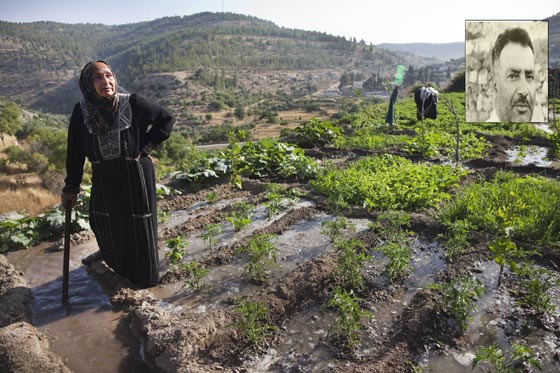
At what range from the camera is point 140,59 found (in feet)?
322

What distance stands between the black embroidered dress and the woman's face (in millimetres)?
157

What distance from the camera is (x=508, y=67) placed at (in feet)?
13.8

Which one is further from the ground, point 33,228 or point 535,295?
point 33,228

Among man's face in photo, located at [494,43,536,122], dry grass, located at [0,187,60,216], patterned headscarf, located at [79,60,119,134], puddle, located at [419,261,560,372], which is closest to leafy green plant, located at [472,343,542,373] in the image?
puddle, located at [419,261,560,372]

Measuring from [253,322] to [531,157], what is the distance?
22.7 feet

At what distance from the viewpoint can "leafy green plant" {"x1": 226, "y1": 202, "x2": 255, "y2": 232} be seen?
408 centimetres

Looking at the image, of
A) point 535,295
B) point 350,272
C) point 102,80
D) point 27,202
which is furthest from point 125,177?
point 27,202

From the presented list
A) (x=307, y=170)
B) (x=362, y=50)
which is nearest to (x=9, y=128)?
(x=307, y=170)

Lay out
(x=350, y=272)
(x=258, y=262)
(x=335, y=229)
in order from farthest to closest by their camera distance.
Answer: (x=335, y=229) < (x=258, y=262) < (x=350, y=272)

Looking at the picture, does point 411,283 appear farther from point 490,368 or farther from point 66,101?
point 66,101

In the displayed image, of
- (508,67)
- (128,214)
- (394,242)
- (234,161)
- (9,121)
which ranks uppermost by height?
(9,121)

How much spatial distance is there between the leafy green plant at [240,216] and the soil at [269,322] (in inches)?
10.3

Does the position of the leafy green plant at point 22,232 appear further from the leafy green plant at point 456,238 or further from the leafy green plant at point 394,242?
the leafy green plant at point 456,238

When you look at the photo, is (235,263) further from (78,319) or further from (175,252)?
(78,319)
